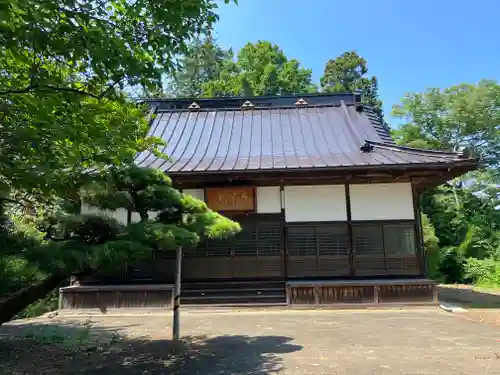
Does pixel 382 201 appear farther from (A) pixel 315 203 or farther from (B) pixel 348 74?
(B) pixel 348 74

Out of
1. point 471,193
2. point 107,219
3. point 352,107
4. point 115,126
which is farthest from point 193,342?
point 471,193

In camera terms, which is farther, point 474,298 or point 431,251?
point 431,251

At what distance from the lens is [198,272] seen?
31.4ft

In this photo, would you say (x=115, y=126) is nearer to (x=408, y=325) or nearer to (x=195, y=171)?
(x=195, y=171)

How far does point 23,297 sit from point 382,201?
7.98 metres

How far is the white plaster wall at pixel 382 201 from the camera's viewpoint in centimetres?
952

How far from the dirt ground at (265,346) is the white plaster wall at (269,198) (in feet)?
8.92

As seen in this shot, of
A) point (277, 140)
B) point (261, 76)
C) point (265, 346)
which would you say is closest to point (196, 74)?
point (261, 76)

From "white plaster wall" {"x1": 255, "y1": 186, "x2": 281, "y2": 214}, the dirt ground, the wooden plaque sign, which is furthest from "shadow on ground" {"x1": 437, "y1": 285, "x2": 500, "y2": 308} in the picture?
the wooden plaque sign

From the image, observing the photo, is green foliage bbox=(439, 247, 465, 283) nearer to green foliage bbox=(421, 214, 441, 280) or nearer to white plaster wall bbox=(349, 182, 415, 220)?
green foliage bbox=(421, 214, 441, 280)

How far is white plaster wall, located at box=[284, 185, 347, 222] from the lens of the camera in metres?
9.62

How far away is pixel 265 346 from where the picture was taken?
5.59 m

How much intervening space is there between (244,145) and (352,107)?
4.48 meters

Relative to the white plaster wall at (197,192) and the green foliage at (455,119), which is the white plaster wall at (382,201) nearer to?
the white plaster wall at (197,192)
